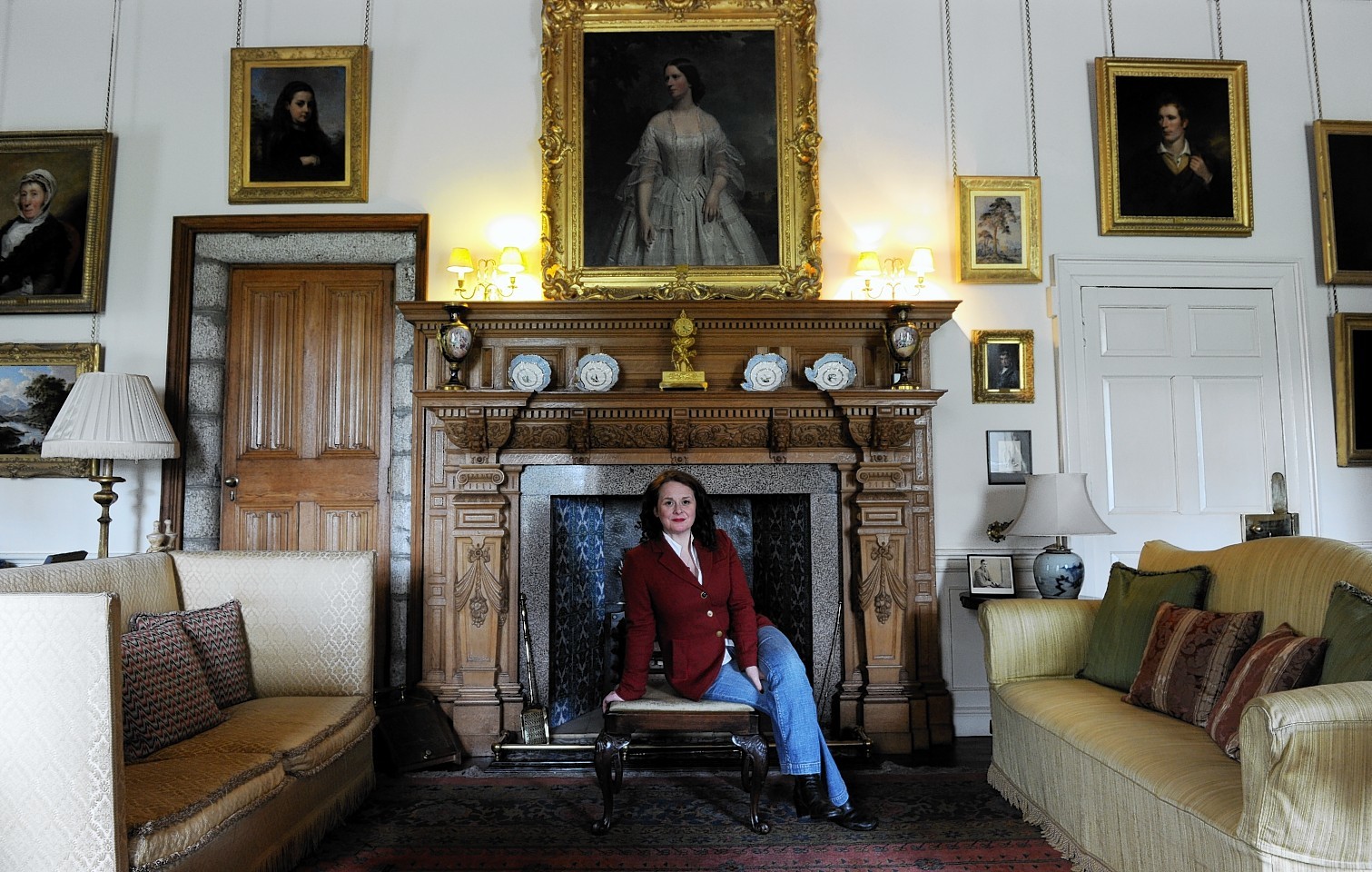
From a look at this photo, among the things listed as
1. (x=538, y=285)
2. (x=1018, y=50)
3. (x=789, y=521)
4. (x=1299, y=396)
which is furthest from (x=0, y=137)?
(x=1299, y=396)

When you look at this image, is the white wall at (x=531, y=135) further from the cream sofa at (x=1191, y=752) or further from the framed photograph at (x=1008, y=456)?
the cream sofa at (x=1191, y=752)

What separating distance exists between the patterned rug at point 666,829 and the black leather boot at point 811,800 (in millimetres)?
49

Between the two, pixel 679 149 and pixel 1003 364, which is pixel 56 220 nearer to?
pixel 679 149

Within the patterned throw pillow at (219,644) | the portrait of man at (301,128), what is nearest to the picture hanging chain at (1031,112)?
the portrait of man at (301,128)

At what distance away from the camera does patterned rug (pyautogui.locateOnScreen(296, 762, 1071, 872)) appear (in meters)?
2.69

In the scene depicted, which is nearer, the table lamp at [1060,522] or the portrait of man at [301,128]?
the table lamp at [1060,522]

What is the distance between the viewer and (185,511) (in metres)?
4.39

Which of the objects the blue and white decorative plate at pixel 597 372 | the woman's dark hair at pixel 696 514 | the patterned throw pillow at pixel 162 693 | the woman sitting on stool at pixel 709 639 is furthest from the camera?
the blue and white decorative plate at pixel 597 372

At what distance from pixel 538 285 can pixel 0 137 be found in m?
3.03

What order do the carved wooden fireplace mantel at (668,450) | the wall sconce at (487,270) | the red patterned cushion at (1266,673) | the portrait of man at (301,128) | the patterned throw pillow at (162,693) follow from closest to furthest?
the red patterned cushion at (1266,673)
the patterned throw pillow at (162,693)
the carved wooden fireplace mantel at (668,450)
the wall sconce at (487,270)
the portrait of man at (301,128)

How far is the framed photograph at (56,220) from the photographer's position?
4457mm

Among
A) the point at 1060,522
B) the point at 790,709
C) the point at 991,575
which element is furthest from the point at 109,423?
the point at 1060,522

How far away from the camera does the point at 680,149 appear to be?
453 centimetres

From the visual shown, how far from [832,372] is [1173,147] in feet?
7.71
